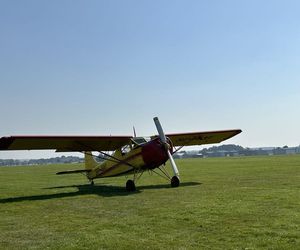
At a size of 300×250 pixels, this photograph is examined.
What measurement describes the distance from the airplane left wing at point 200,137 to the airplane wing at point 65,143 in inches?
132

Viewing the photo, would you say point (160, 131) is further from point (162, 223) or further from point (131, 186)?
point (162, 223)

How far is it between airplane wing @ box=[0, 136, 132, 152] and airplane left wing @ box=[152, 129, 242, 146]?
3.36 meters

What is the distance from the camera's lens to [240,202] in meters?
10.9

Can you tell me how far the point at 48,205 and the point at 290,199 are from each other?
7.04 meters

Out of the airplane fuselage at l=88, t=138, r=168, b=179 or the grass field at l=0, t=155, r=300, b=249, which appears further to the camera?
the airplane fuselage at l=88, t=138, r=168, b=179

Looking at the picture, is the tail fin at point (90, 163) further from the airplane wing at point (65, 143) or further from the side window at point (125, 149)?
the side window at point (125, 149)

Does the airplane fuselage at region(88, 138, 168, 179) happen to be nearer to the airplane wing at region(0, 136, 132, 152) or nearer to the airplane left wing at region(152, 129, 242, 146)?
the airplane wing at region(0, 136, 132, 152)

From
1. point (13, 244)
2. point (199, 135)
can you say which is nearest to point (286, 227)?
point (13, 244)

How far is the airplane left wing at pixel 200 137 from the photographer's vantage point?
2158 centimetres

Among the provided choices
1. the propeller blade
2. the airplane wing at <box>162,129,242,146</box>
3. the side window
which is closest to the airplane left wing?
the airplane wing at <box>162,129,242,146</box>

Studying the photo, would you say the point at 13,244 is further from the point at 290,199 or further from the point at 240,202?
the point at 290,199

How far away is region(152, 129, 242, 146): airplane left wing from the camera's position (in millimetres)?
21578

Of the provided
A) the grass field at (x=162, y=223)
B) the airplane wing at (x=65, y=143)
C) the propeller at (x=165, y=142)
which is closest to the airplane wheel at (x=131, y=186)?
the propeller at (x=165, y=142)

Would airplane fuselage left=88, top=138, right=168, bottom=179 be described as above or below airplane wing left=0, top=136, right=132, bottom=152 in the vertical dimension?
below
